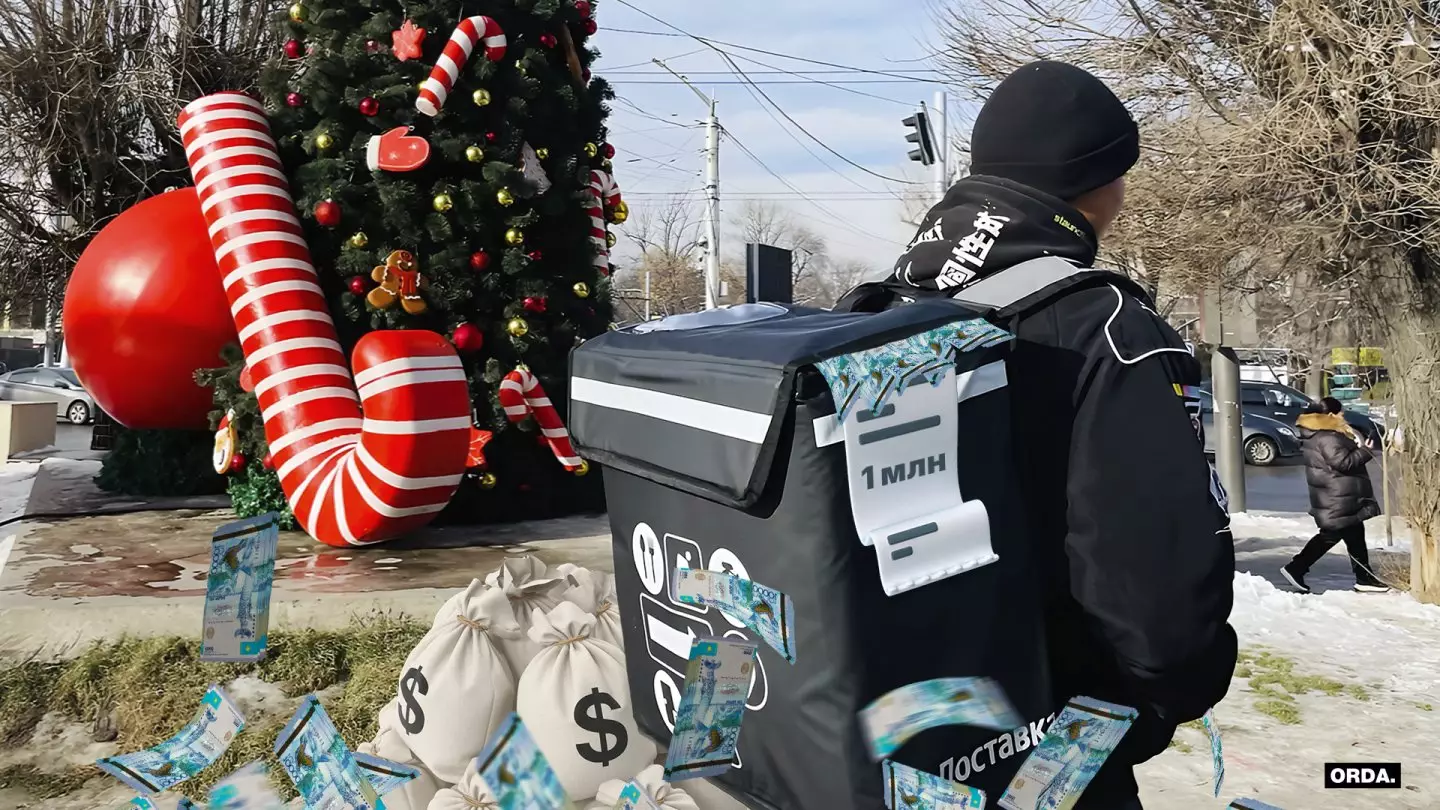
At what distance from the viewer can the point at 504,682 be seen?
2.54m

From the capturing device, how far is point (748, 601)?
1393 millimetres

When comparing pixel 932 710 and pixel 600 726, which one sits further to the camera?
pixel 600 726

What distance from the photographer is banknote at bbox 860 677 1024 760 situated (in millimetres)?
1303

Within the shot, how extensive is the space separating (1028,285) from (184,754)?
5.38ft

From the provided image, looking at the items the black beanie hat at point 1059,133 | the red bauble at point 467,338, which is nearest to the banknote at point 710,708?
the black beanie hat at point 1059,133

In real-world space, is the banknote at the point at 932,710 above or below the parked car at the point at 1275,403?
above

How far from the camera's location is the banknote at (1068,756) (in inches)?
58.7

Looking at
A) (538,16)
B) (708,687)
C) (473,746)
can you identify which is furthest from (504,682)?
(538,16)

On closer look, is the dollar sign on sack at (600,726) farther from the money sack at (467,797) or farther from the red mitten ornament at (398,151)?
the red mitten ornament at (398,151)

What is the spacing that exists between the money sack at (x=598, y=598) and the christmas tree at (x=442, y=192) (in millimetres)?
4592

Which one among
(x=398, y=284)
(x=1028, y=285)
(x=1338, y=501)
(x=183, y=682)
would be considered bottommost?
(x=1338, y=501)

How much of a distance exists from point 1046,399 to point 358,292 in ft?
21.6

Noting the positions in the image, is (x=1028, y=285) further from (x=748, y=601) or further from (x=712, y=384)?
(x=748, y=601)

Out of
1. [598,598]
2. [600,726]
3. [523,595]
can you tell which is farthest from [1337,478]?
[600,726]
